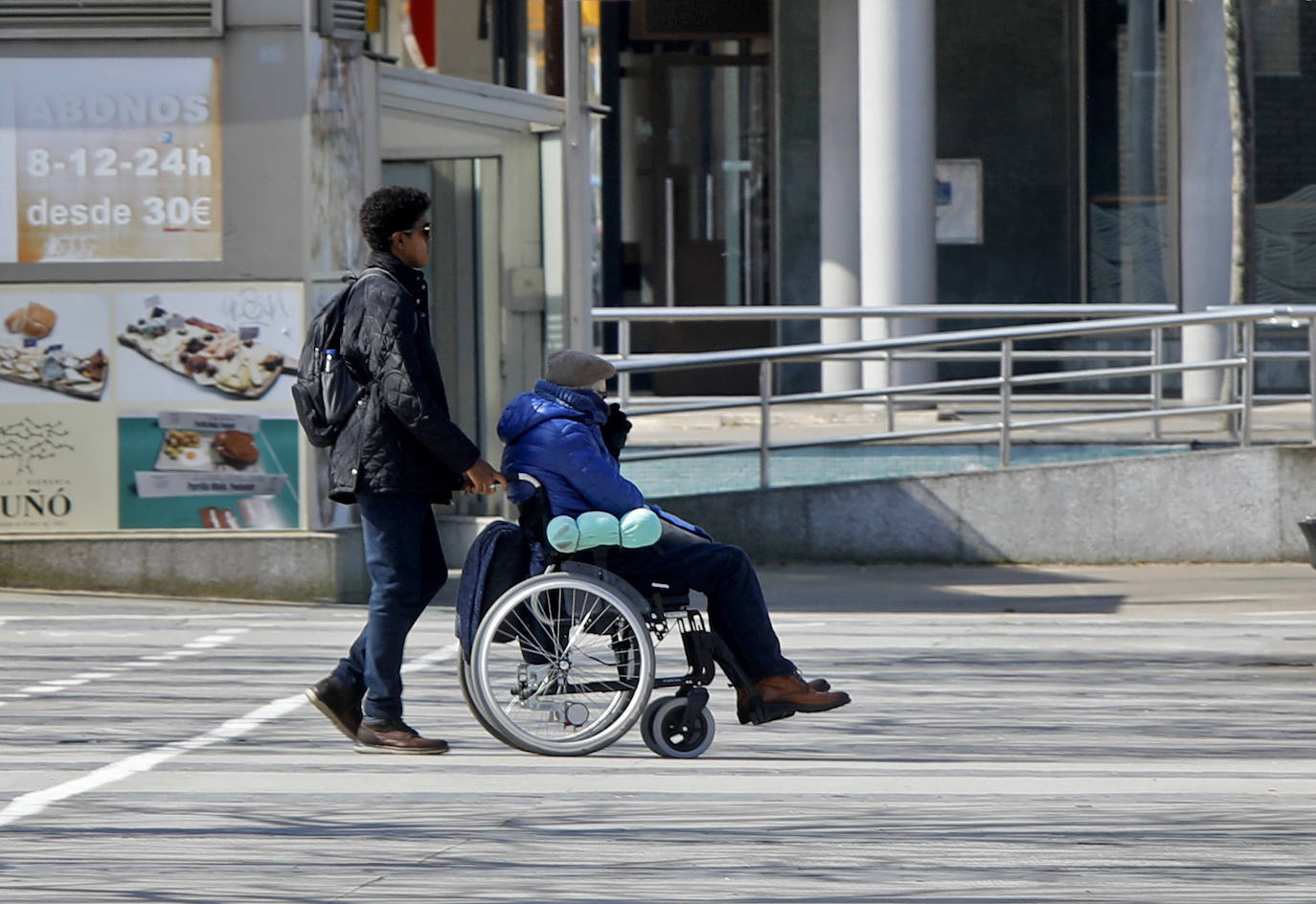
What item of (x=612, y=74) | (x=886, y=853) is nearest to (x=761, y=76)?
(x=612, y=74)

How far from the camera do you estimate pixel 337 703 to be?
23.5ft

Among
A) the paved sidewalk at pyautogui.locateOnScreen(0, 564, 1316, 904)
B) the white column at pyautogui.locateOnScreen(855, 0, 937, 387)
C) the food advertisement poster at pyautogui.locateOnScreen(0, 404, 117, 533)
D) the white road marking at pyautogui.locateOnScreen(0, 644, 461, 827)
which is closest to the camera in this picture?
the paved sidewalk at pyautogui.locateOnScreen(0, 564, 1316, 904)

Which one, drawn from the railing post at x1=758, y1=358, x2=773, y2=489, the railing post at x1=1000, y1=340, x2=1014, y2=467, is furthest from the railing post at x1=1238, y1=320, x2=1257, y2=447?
the railing post at x1=758, y1=358, x2=773, y2=489

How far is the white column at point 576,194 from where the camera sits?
12766 mm

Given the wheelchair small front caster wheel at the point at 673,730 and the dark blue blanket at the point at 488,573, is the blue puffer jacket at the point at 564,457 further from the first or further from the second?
the wheelchair small front caster wheel at the point at 673,730

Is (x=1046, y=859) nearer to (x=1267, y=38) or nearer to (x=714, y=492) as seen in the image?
(x=714, y=492)

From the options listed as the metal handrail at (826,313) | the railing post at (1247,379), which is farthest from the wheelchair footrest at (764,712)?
the metal handrail at (826,313)

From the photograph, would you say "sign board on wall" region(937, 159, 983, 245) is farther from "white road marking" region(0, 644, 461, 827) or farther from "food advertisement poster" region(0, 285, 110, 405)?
"white road marking" region(0, 644, 461, 827)

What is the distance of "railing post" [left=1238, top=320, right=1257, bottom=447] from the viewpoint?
46.1 ft

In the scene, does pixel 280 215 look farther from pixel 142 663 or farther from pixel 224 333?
pixel 142 663

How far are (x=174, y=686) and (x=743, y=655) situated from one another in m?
2.62

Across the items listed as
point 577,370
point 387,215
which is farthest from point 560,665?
point 387,215

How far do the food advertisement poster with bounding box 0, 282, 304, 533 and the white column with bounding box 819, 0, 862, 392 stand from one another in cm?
878

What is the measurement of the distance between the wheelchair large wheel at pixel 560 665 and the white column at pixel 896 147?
35.7 feet
